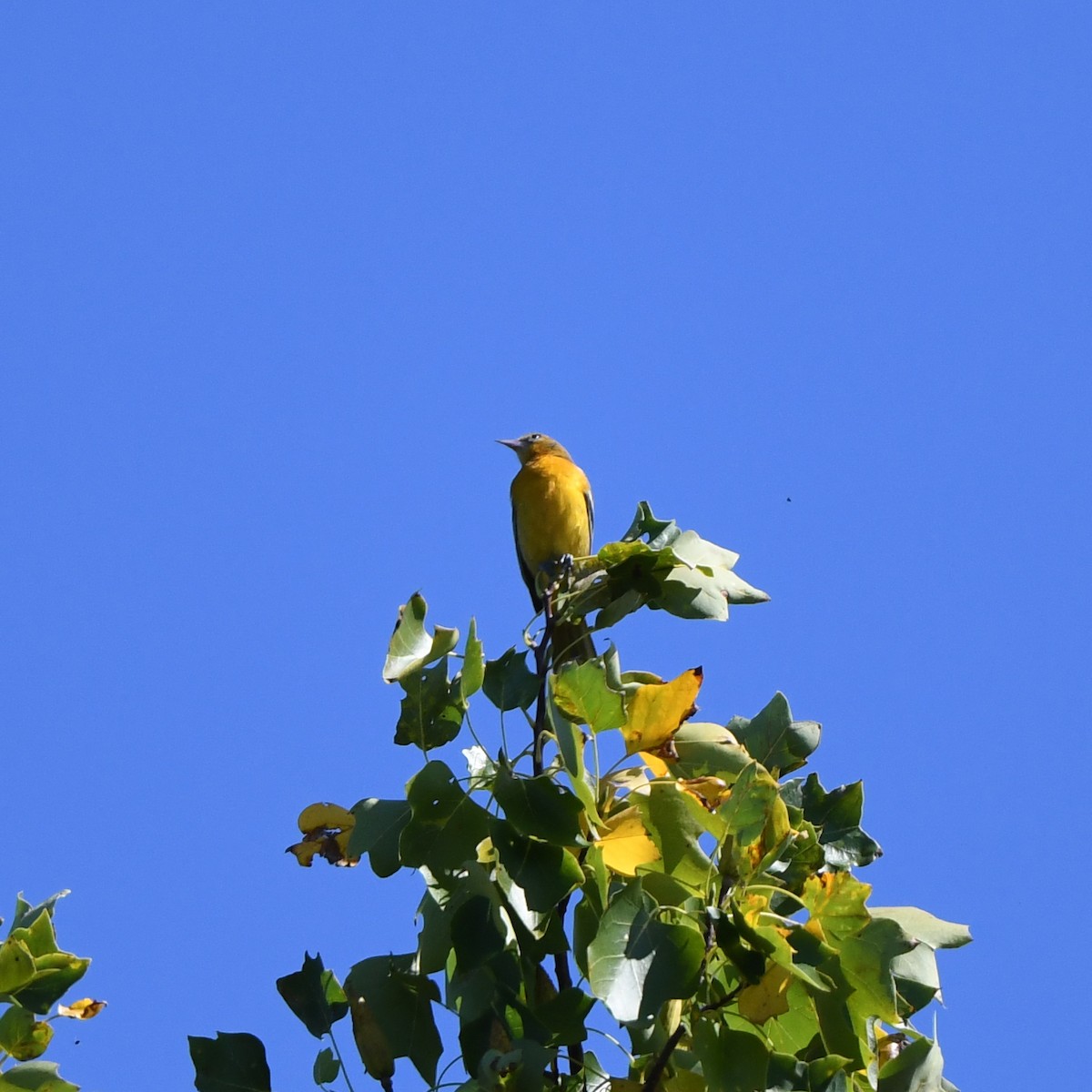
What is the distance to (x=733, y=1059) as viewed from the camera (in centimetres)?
231

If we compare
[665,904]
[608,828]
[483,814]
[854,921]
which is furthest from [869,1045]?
[483,814]

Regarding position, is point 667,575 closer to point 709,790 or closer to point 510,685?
point 510,685

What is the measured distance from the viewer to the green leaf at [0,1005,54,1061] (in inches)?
104

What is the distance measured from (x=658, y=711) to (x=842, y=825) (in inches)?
19.0

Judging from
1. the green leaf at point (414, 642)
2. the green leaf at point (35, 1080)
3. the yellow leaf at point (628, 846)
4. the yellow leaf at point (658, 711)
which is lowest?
the green leaf at point (35, 1080)

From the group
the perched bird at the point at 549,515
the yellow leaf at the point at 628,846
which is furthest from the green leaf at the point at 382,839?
the perched bird at the point at 549,515

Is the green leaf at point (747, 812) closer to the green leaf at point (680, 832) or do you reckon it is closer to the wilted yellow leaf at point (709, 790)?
the green leaf at point (680, 832)

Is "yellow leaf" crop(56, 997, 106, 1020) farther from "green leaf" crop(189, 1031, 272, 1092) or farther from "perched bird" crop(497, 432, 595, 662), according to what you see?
"perched bird" crop(497, 432, 595, 662)

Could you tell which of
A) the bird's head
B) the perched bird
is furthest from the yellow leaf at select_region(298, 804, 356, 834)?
the bird's head

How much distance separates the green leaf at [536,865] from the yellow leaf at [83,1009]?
3.08 ft

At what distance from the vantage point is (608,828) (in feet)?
8.16

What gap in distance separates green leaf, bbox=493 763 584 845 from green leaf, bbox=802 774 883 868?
2.03 feet

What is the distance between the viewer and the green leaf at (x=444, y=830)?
2523mm

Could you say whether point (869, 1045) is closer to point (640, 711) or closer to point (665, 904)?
point (665, 904)
